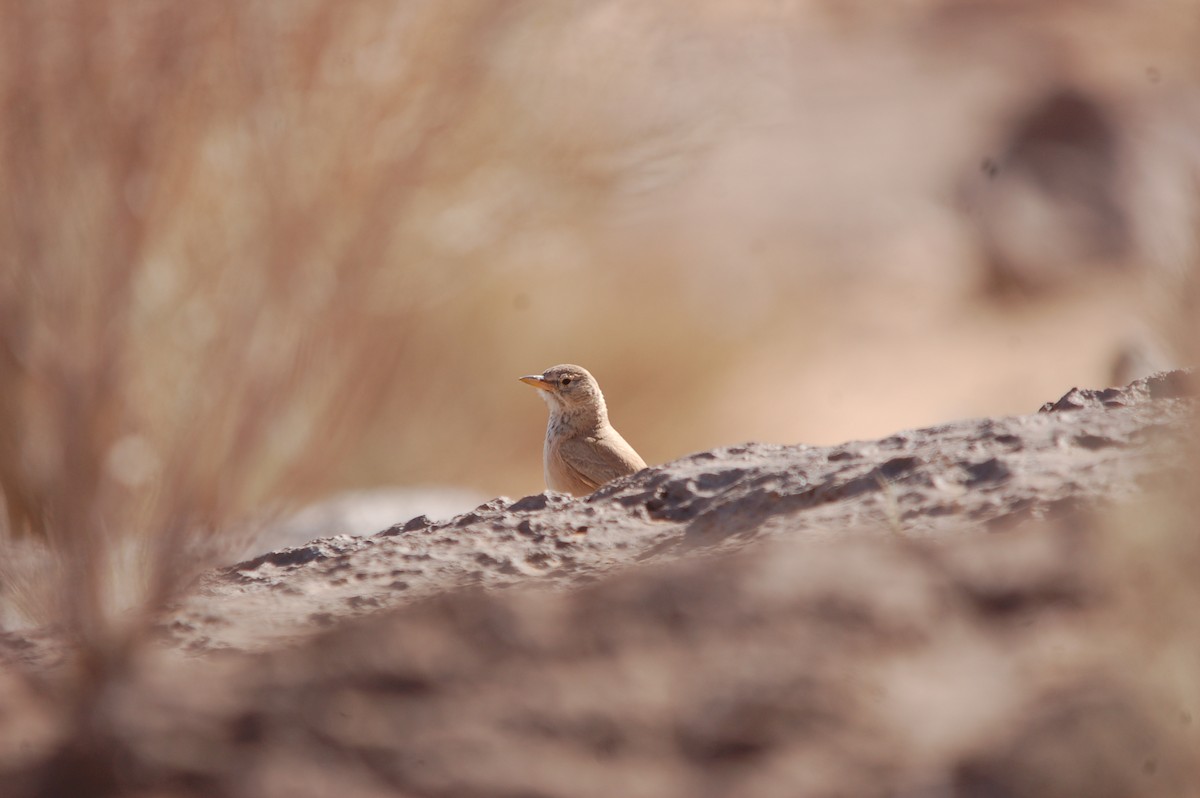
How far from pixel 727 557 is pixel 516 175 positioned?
682cm

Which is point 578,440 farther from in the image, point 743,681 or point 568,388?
point 743,681

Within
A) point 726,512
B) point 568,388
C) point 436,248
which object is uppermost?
point 436,248

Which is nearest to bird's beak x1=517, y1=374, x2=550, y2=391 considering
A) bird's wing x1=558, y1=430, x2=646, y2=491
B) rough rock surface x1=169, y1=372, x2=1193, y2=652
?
bird's wing x1=558, y1=430, x2=646, y2=491

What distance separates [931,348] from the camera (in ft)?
40.4

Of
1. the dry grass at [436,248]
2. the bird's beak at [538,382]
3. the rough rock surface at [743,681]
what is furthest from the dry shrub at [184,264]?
the bird's beak at [538,382]

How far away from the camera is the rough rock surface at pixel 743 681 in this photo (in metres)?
1.84

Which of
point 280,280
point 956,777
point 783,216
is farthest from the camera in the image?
point 783,216

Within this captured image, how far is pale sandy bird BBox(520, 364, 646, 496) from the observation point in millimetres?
4445

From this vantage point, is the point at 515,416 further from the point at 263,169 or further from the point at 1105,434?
the point at 1105,434

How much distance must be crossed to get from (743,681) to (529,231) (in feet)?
23.7

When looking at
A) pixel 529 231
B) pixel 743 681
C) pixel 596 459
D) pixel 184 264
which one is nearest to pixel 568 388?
pixel 596 459

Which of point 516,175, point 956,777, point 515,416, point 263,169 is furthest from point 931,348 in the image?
point 956,777

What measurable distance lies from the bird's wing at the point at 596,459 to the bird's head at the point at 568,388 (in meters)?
0.14

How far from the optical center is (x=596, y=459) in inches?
175
